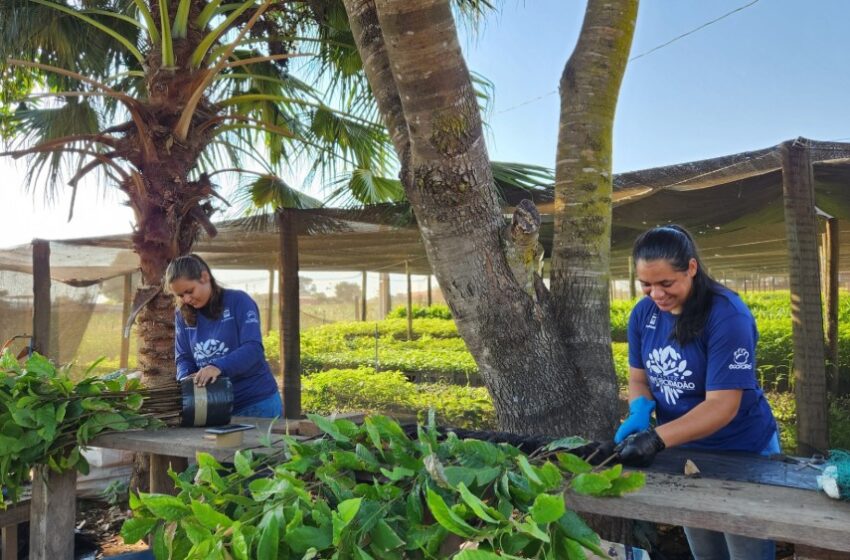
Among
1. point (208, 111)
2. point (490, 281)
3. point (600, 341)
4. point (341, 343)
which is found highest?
point (208, 111)

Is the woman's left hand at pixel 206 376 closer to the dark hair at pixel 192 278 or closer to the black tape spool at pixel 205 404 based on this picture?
the black tape spool at pixel 205 404

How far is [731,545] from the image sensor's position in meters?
2.08

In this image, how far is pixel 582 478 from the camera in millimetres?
1367

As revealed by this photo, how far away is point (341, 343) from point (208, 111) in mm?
9963

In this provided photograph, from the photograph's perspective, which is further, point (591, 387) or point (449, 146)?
point (591, 387)

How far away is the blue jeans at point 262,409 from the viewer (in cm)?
314

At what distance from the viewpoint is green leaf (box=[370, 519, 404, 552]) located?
1244 mm

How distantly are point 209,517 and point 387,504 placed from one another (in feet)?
1.17

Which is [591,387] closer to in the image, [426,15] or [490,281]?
[490,281]

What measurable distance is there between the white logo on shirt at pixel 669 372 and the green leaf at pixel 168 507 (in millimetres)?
1539

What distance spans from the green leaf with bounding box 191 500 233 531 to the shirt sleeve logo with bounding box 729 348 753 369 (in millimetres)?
1474

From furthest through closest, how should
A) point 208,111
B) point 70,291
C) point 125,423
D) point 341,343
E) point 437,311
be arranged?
point 437,311, point 341,343, point 70,291, point 208,111, point 125,423

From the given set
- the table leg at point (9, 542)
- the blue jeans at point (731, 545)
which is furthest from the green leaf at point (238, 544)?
the table leg at point (9, 542)

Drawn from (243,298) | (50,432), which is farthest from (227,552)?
(243,298)
